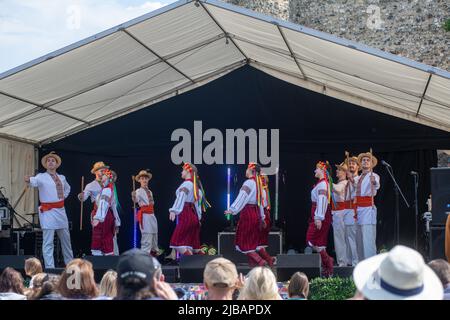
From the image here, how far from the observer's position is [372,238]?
11555 mm

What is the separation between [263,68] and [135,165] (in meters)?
3.19

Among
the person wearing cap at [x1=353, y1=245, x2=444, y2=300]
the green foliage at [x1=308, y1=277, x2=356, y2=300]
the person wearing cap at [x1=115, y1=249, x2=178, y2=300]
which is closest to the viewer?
the person wearing cap at [x1=353, y1=245, x2=444, y2=300]

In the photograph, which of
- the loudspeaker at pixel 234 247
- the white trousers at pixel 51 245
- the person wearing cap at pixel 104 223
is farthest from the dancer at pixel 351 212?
the white trousers at pixel 51 245

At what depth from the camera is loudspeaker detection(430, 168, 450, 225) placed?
9.29 m

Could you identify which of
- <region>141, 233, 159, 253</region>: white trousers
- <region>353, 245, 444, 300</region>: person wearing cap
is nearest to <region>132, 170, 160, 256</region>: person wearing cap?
<region>141, 233, 159, 253</region>: white trousers

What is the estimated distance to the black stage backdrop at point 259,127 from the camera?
13.5m

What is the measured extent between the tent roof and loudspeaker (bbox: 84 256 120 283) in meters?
2.69

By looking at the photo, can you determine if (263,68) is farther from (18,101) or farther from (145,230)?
(18,101)

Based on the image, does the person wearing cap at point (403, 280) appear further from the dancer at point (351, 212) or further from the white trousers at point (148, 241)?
the white trousers at point (148, 241)

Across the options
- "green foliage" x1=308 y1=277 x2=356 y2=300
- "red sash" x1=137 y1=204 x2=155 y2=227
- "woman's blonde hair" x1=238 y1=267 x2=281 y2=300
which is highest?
"red sash" x1=137 y1=204 x2=155 y2=227

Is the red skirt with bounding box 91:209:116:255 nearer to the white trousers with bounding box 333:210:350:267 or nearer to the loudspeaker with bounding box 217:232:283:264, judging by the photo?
the loudspeaker with bounding box 217:232:283:264

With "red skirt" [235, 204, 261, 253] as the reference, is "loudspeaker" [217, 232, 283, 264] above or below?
below

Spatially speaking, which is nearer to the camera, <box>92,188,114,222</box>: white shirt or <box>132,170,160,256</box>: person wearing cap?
<box>92,188,114,222</box>: white shirt

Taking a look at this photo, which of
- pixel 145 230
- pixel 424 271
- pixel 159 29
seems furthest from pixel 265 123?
pixel 424 271
